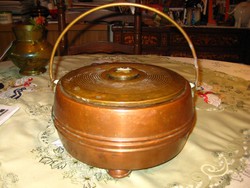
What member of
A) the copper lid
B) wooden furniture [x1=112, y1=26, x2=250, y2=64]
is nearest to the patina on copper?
the copper lid

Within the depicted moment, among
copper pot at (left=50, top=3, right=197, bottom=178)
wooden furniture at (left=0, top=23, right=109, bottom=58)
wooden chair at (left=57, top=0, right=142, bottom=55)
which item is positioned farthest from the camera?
wooden furniture at (left=0, top=23, right=109, bottom=58)

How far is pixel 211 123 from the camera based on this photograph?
0.64 meters

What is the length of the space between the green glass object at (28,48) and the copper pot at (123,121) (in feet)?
1.73

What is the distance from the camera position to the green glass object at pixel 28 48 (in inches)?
35.3

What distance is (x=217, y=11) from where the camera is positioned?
242 cm

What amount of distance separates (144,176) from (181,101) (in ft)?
0.50

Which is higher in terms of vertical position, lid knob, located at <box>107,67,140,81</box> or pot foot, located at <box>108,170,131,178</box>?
lid knob, located at <box>107,67,140,81</box>

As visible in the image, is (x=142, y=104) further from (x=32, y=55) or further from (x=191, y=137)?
(x=32, y=55)

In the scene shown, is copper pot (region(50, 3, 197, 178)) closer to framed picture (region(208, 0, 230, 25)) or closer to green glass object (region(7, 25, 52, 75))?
green glass object (region(7, 25, 52, 75))

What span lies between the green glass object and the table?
0.32 feet

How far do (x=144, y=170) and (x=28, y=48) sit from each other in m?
0.66

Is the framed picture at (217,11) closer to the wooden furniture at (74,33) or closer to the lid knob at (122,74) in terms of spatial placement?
the wooden furniture at (74,33)

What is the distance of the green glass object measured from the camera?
896 mm

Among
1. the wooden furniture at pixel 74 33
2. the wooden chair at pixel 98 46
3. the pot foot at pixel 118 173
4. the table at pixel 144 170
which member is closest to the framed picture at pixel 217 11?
the wooden furniture at pixel 74 33
